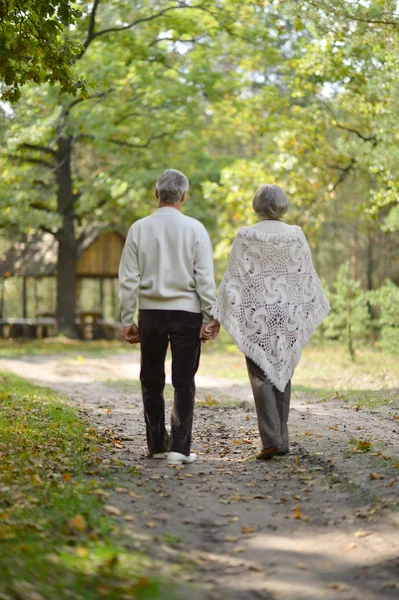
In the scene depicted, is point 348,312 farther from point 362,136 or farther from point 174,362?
point 174,362

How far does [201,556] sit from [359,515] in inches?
49.2

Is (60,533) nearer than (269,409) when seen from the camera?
Yes

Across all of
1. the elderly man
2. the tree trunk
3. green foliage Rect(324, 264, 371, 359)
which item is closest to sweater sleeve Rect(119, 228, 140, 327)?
the elderly man

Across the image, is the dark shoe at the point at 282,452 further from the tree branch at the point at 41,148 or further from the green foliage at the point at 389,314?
the tree branch at the point at 41,148

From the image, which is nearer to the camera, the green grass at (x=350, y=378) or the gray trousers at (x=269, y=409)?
the gray trousers at (x=269, y=409)

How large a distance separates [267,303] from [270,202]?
85 cm

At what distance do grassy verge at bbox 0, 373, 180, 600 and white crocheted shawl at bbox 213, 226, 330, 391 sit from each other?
5.39 feet

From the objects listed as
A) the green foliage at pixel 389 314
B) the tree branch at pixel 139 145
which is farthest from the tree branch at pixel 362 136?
the tree branch at pixel 139 145

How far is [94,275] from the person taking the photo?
1309 inches

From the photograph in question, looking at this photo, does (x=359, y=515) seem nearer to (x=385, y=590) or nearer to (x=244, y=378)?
(x=385, y=590)

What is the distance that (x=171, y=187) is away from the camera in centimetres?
660

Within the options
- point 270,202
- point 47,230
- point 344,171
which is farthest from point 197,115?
point 270,202

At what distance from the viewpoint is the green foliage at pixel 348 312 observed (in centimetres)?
1700

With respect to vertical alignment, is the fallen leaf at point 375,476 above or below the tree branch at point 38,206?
below
